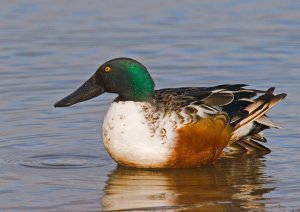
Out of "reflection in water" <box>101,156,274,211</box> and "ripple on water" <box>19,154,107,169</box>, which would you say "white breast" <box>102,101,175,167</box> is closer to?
"reflection in water" <box>101,156,274,211</box>

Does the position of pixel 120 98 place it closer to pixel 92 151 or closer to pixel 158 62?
pixel 92 151

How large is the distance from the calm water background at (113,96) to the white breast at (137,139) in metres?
0.17

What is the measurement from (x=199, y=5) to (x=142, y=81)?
6.40m

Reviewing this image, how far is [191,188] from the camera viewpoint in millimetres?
9727

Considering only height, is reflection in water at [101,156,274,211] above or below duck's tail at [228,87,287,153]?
below

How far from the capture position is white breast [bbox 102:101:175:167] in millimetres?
9922

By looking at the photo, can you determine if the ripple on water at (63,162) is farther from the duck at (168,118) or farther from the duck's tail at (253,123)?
the duck's tail at (253,123)

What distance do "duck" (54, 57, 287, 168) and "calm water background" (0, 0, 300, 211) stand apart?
0.19m

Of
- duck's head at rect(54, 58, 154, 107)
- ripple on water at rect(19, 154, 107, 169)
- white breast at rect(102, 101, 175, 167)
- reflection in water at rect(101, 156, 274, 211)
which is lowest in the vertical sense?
reflection in water at rect(101, 156, 274, 211)

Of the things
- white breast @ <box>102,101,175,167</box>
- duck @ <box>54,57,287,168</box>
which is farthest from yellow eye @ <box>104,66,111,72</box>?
white breast @ <box>102,101,175,167</box>

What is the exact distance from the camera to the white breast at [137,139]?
9922mm

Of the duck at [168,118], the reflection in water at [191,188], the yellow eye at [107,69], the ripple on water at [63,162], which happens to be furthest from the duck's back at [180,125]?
the ripple on water at [63,162]

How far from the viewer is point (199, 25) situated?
1551 cm

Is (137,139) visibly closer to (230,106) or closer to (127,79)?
(127,79)
